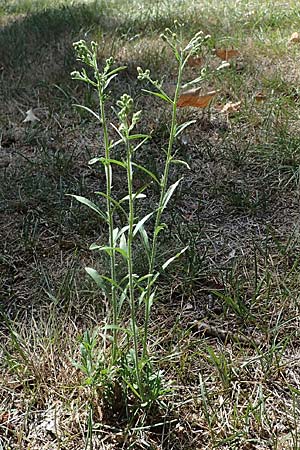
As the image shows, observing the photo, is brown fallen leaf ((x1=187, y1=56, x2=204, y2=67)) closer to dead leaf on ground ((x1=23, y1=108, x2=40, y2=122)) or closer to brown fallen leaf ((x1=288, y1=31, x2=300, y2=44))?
brown fallen leaf ((x1=288, y1=31, x2=300, y2=44))

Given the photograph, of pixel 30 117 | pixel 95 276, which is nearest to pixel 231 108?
pixel 30 117

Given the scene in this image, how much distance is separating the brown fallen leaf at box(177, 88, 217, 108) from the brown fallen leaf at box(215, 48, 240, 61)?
0.74 m

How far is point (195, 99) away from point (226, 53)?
2.75 ft

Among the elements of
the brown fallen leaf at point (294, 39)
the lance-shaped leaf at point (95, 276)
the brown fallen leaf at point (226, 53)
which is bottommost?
the brown fallen leaf at point (294, 39)

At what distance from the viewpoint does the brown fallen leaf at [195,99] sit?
113 inches

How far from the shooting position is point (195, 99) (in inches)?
115

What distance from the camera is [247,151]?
2676mm

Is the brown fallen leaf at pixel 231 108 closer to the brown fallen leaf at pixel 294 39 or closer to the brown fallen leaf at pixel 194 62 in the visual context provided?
the brown fallen leaf at pixel 194 62

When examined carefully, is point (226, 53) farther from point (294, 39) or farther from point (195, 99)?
point (195, 99)

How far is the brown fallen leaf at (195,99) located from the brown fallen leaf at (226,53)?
74cm

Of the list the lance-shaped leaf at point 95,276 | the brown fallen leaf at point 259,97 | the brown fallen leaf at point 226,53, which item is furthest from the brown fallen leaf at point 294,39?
the lance-shaped leaf at point 95,276

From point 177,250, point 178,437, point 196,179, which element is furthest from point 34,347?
point 196,179

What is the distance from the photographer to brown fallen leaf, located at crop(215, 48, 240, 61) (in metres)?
3.58

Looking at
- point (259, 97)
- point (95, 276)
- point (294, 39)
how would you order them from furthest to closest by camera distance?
point (294, 39) < point (259, 97) < point (95, 276)
